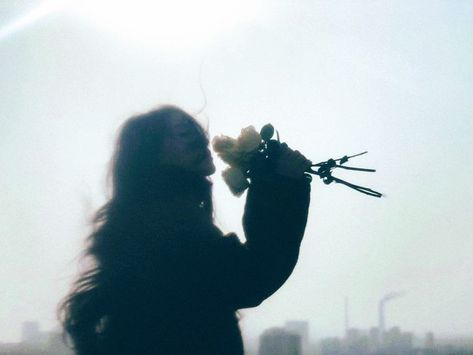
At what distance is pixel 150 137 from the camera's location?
2.32m

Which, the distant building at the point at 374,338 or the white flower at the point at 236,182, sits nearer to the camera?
the white flower at the point at 236,182

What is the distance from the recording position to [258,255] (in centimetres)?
193

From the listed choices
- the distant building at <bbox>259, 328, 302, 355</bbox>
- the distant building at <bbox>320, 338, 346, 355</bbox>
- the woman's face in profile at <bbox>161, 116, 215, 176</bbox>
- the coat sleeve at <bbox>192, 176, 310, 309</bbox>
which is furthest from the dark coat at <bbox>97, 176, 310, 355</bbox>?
the distant building at <bbox>320, 338, 346, 355</bbox>

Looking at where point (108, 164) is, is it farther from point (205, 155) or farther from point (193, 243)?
point (193, 243)

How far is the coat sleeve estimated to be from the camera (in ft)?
6.28

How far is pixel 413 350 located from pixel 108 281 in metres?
25.2

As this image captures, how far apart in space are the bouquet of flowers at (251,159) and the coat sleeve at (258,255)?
196 millimetres

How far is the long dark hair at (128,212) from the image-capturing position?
198 centimetres

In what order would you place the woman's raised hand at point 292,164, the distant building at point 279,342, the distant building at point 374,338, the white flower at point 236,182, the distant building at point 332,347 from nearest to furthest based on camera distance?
the woman's raised hand at point 292,164 < the white flower at point 236,182 < the distant building at point 279,342 < the distant building at point 332,347 < the distant building at point 374,338

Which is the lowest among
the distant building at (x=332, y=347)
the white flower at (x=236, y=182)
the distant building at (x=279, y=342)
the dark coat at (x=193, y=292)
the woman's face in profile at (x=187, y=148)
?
the dark coat at (x=193, y=292)

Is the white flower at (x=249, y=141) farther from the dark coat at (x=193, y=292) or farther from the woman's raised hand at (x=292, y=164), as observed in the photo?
the dark coat at (x=193, y=292)

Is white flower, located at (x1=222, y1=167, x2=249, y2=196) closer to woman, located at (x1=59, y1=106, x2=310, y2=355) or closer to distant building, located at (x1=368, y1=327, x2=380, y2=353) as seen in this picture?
woman, located at (x1=59, y1=106, x2=310, y2=355)

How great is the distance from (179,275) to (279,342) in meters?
10.6

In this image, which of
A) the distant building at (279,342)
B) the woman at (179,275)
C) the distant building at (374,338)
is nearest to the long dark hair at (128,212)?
the woman at (179,275)
